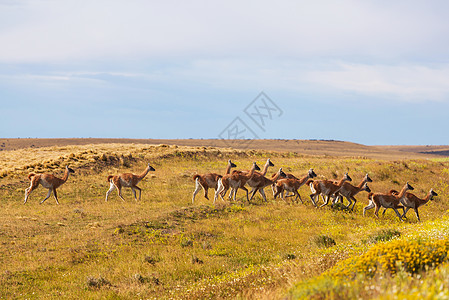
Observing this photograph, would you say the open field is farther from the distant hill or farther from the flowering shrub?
the distant hill

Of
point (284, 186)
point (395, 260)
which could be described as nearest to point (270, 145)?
point (284, 186)

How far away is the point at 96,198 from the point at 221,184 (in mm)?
9217

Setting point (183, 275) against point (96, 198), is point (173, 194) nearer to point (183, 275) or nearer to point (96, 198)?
point (96, 198)

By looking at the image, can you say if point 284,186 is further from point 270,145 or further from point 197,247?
point 270,145

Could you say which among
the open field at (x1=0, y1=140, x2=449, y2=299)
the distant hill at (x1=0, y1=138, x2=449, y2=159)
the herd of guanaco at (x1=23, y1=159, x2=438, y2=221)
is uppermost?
the distant hill at (x1=0, y1=138, x2=449, y2=159)

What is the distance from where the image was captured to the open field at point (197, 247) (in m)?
7.65

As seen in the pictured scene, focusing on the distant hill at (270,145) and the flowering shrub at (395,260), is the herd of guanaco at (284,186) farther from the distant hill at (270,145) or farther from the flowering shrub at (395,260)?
the distant hill at (270,145)

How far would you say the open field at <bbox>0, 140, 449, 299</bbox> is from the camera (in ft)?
25.1

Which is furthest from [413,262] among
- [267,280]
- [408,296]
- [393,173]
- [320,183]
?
[393,173]

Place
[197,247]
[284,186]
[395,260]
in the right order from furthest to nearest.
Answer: [284,186], [197,247], [395,260]

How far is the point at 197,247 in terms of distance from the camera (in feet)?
50.8

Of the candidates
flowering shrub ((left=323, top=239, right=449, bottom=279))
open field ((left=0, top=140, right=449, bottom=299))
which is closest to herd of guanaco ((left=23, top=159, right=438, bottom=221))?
open field ((left=0, top=140, right=449, bottom=299))

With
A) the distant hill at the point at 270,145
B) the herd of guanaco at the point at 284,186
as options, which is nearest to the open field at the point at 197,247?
the herd of guanaco at the point at 284,186

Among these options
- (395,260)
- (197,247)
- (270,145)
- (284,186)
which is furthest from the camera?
(270,145)
